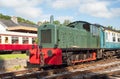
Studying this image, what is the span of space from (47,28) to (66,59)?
235 centimetres

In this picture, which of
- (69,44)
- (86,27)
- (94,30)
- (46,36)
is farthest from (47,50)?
(94,30)

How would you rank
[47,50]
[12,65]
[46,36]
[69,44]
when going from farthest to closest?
[12,65], [69,44], [46,36], [47,50]

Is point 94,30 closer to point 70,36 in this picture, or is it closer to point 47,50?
point 70,36

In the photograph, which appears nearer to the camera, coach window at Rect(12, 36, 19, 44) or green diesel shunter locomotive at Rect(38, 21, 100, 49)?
green diesel shunter locomotive at Rect(38, 21, 100, 49)

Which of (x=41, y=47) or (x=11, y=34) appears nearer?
(x=41, y=47)

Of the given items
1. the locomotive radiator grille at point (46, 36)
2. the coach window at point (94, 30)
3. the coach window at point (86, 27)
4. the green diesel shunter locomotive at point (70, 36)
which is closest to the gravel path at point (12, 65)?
the green diesel shunter locomotive at point (70, 36)

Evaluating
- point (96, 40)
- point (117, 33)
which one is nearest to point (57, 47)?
point (96, 40)

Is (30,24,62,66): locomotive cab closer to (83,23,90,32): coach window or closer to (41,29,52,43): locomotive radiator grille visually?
(41,29,52,43): locomotive radiator grille

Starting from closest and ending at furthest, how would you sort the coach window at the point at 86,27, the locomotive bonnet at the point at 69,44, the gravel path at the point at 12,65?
the locomotive bonnet at the point at 69,44 → the gravel path at the point at 12,65 → the coach window at the point at 86,27

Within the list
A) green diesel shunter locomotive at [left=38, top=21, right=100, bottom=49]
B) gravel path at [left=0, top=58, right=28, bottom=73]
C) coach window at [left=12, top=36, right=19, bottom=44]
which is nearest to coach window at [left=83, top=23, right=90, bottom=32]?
green diesel shunter locomotive at [left=38, top=21, right=100, bottom=49]

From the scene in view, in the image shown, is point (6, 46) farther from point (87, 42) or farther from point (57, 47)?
point (57, 47)

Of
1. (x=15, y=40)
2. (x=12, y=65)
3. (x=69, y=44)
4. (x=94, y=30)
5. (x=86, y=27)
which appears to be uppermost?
(x=86, y=27)

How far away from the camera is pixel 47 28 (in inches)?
568

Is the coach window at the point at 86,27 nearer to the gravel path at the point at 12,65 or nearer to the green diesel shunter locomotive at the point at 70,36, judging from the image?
the green diesel shunter locomotive at the point at 70,36
